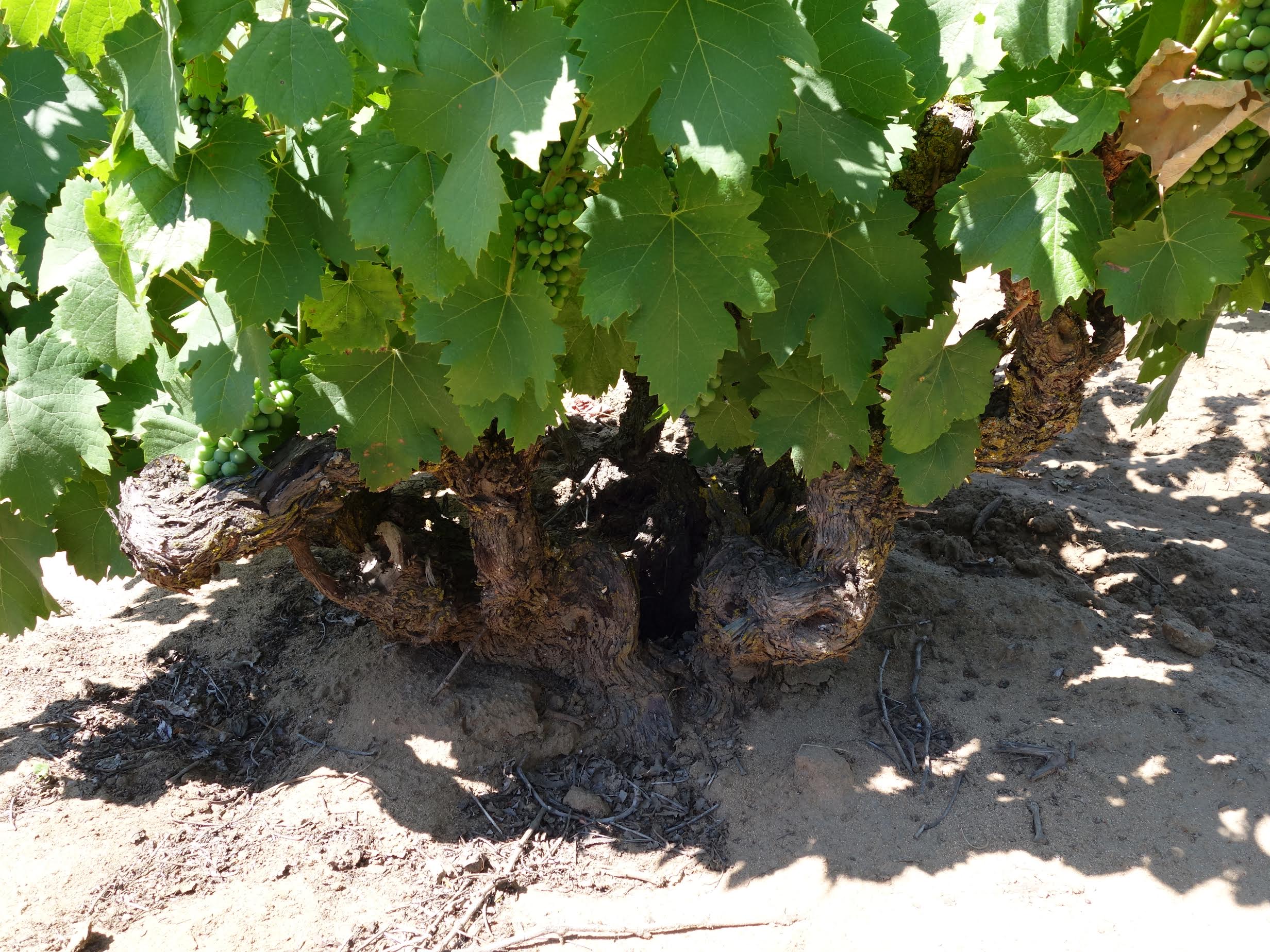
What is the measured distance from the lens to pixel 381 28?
178 centimetres

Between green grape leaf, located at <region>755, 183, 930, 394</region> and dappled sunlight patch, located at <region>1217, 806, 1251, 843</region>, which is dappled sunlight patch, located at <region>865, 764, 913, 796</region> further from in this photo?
green grape leaf, located at <region>755, 183, 930, 394</region>

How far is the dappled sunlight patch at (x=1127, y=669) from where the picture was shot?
124 inches

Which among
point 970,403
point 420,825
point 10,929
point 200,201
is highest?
point 200,201

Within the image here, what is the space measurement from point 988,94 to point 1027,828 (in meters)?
2.04

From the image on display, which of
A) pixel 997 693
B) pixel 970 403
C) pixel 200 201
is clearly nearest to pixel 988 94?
pixel 970 403

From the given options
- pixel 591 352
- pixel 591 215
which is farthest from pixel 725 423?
pixel 591 215

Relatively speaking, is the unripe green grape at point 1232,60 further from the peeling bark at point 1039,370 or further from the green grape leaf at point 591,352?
the green grape leaf at point 591,352

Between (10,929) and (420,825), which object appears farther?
(420,825)

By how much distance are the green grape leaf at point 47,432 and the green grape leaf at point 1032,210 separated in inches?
91.4

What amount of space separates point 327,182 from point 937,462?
1.75m

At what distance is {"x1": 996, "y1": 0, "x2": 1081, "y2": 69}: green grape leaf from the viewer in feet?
6.18

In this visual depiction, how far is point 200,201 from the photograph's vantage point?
77.8 inches

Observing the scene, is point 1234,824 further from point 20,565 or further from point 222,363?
point 20,565

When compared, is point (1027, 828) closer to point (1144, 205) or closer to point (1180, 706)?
point (1180, 706)
